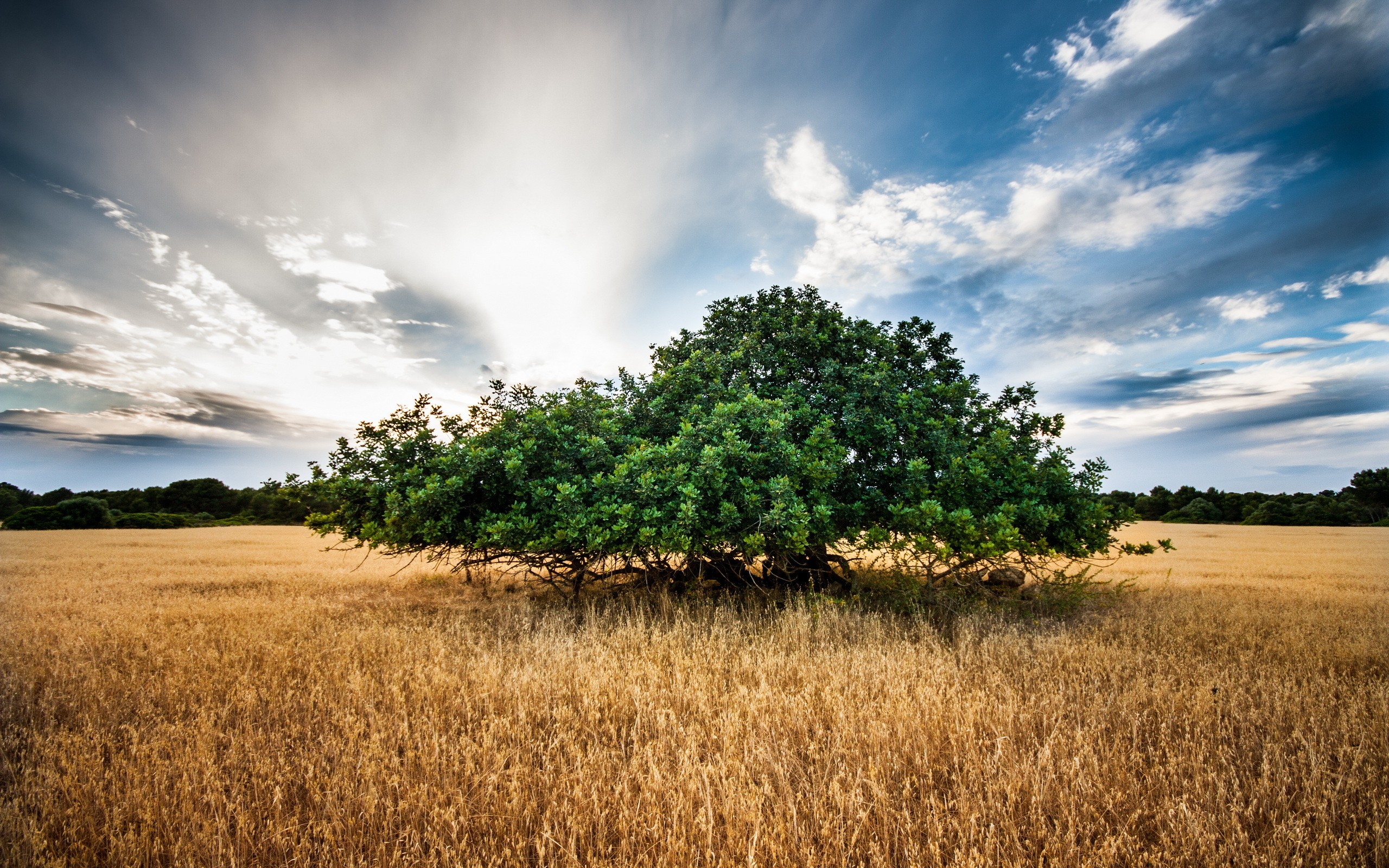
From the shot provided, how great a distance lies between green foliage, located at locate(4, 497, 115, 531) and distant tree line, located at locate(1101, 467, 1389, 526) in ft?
342

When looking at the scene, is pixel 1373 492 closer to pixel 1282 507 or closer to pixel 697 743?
pixel 1282 507

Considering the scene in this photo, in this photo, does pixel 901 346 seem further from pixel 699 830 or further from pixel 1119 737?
pixel 699 830

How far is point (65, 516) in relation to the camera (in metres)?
48.3

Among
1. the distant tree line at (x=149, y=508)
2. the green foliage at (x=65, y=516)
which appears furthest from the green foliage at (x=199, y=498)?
the green foliage at (x=65, y=516)

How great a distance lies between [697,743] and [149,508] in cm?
9028

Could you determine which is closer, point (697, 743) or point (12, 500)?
point (697, 743)

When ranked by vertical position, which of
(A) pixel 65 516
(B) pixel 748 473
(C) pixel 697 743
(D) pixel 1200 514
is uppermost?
(B) pixel 748 473

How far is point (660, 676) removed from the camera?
20.6 feet

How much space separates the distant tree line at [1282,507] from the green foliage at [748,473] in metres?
57.8

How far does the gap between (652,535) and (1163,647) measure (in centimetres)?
787

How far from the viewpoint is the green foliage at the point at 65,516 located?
1820 inches

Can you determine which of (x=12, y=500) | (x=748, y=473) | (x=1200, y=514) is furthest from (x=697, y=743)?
(x=1200, y=514)

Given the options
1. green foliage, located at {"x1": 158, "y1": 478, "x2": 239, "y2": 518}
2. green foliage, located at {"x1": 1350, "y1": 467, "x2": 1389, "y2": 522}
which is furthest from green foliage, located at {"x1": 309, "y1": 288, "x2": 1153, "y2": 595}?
green foliage, located at {"x1": 1350, "y1": 467, "x2": 1389, "y2": 522}

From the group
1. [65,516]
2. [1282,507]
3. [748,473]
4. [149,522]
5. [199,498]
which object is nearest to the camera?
[748,473]
